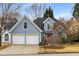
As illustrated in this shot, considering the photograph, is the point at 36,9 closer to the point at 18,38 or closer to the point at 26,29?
the point at 26,29

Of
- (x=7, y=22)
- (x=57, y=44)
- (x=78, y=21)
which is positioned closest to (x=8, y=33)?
(x=7, y=22)

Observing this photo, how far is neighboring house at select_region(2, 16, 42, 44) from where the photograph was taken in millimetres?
2670

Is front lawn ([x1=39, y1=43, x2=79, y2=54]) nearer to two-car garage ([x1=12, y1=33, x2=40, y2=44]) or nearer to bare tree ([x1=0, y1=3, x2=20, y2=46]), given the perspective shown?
two-car garage ([x1=12, y1=33, x2=40, y2=44])

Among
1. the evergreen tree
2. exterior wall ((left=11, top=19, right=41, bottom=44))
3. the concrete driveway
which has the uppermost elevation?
the evergreen tree

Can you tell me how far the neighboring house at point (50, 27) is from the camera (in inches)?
105

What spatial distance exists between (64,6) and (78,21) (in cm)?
21

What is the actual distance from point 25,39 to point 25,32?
0.23 ft

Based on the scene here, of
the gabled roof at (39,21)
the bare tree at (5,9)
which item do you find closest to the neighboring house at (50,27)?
the gabled roof at (39,21)

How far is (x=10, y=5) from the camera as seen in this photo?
8.69ft

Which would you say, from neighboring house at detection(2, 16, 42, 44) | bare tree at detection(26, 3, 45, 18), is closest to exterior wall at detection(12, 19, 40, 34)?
neighboring house at detection(2, 16, 42, 44)

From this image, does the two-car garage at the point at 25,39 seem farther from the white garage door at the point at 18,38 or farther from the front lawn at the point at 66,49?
the front lawn at the point at 66,49

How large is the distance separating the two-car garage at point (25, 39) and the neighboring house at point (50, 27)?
91mm

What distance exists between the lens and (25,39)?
2699 millimetres

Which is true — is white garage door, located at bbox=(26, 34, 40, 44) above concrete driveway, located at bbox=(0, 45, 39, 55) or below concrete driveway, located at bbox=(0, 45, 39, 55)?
above
